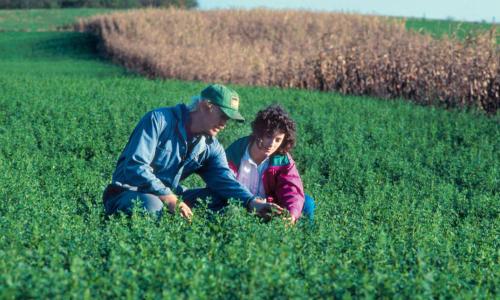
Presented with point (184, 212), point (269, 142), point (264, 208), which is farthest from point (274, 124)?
point (184, 212)

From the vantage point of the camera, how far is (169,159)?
7277mm

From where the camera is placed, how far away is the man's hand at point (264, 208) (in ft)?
22.8

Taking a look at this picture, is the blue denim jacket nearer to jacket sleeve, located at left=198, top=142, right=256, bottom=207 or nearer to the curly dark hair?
jacket sleeve, located at left=198, top=142, right=256, bottom=207

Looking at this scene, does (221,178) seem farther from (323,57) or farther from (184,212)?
(323,57)

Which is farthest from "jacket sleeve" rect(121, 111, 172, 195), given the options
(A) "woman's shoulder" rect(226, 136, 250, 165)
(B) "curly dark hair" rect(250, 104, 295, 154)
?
(A) "woman's shoulder" rect(226, 136, 250, 165)

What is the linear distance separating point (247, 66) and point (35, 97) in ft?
32.5

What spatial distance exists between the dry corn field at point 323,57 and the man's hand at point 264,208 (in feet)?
44.6

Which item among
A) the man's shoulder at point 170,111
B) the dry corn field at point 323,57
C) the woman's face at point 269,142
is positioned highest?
the man's shoulder at point 170,111

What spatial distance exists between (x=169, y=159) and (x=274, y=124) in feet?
3.29

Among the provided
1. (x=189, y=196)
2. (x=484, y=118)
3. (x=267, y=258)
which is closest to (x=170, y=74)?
(x=484, y=118)

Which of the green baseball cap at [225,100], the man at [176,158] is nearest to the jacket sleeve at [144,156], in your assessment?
the man at [176,158]

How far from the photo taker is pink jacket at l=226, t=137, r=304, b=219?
7637 millimetres

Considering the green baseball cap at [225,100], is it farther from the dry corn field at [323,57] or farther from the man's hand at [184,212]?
the dry corn field at [323,57]

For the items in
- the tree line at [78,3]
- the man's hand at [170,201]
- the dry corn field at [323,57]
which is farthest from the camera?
the tree line at [78,3]
